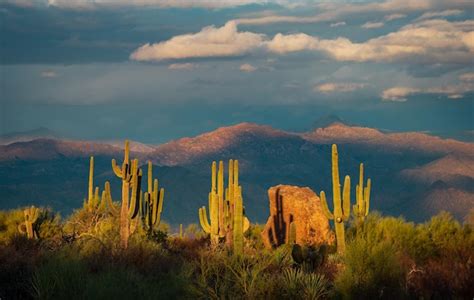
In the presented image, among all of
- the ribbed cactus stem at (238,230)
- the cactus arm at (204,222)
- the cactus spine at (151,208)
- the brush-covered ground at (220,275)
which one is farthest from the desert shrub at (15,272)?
the cactus arm at (204,222)

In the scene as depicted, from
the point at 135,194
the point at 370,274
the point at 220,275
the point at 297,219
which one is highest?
the point at 135,194

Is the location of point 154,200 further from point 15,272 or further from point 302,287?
point 302,287

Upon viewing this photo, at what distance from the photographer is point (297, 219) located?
35031 mm

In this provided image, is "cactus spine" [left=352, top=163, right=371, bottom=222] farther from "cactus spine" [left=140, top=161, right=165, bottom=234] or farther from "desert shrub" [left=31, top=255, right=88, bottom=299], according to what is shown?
"desert shrub" [left=31, top=255, right=88, bottom=299]

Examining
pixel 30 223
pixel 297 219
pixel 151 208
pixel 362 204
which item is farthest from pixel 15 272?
pixel 297 219

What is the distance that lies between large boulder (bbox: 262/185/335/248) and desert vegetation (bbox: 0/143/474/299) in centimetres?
10

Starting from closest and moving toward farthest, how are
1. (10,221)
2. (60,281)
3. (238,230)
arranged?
(60,281) → (238,230) → (10,221)

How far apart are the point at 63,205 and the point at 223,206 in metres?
172

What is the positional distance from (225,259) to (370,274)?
4.03 meters

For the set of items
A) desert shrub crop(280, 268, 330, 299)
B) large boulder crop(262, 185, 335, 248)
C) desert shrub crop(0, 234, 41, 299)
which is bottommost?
large boulder crop(262, 185, 335, 248)

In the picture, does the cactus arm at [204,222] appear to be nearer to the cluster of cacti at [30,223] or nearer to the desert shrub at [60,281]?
the cluster of cacti at [30,223]

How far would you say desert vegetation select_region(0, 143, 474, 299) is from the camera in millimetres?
18172

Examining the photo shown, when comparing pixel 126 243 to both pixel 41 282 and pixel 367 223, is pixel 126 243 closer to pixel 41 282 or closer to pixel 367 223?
pixel 41 282

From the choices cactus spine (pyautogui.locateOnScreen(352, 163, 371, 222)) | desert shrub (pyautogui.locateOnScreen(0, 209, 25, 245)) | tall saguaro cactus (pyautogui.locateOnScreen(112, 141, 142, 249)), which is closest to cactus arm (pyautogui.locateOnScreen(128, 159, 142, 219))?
tall saguaro cactus (pyautogui.locateOnScreen(112, 141, 142, 249))
